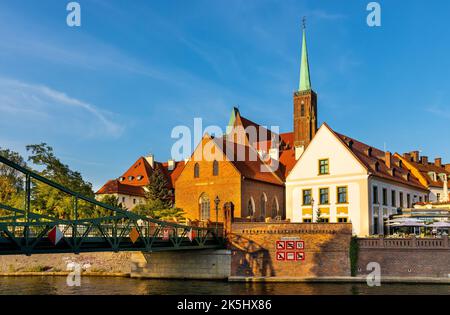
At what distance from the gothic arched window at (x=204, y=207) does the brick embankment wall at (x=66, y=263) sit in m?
9.96

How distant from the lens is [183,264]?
4050 cm

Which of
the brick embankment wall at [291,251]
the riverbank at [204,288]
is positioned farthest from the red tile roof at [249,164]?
the riverbank at [204,288]

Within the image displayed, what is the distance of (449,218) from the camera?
40906mm

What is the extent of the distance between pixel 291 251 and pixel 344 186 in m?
9.14

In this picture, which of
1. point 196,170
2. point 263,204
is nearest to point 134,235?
point 196,170

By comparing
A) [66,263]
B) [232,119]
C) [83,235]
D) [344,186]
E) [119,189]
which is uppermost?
[232,119]

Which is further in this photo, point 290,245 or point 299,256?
point 290,245

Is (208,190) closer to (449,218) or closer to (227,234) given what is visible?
(227,234)

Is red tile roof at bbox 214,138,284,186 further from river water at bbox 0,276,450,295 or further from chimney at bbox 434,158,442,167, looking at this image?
chimney at bbox 434,158,442,167

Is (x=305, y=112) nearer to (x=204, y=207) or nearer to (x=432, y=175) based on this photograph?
(x=432, y=175)

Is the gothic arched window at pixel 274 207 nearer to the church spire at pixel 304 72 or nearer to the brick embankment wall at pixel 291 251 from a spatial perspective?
the brick embankment wall at pixel 291 251

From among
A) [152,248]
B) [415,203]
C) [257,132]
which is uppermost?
[257,132]
